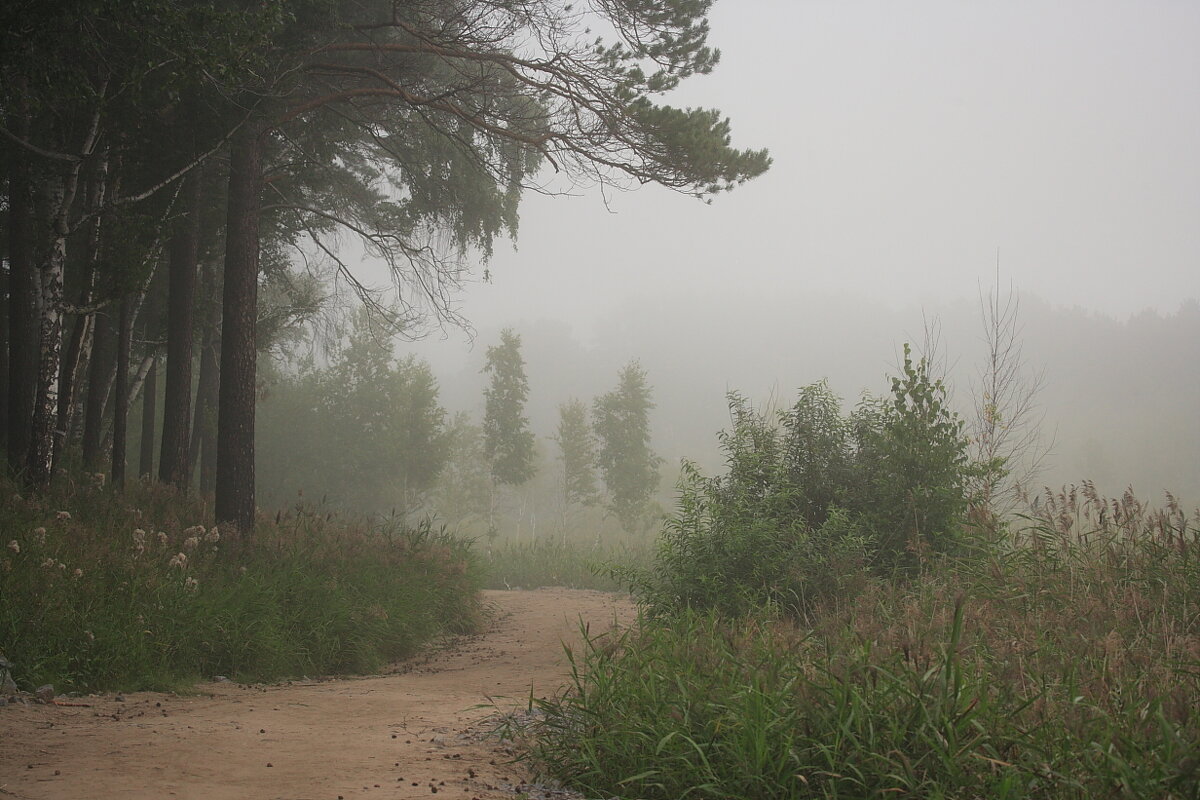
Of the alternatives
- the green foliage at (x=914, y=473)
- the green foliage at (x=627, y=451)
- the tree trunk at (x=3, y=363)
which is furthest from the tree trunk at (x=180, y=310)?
the green foliage at (x=627, y=451)

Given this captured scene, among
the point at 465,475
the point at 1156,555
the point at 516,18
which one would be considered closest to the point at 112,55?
the point at 516,18

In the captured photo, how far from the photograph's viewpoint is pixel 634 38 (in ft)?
32.7

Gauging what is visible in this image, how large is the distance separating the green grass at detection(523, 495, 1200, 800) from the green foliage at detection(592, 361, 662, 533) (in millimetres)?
24832

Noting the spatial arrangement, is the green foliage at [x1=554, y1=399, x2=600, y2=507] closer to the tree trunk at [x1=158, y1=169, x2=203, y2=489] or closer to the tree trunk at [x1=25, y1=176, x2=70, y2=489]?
the tree trunk at [x1=158, y1=169, x2=203, y2=489]

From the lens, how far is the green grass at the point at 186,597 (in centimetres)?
588

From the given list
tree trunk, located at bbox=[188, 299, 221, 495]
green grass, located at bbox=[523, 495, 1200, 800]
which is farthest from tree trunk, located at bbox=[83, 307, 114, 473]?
green grass, located at bbox=[523, 495, 1200, 800]

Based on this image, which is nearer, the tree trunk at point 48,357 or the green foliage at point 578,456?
the tree trunk at point 48,357

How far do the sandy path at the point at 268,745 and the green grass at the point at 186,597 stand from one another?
508 mm

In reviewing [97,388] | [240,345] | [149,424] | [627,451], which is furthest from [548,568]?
[240,345]

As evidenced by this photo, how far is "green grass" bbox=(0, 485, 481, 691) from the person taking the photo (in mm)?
5879

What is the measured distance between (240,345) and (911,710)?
Result: 9.60 m

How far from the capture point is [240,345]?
1034 cm

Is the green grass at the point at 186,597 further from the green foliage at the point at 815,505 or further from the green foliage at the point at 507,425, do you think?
the green foliage at the point at 507,425

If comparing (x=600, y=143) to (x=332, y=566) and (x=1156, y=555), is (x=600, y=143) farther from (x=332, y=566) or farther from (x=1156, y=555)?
(x=1156, y=555)
